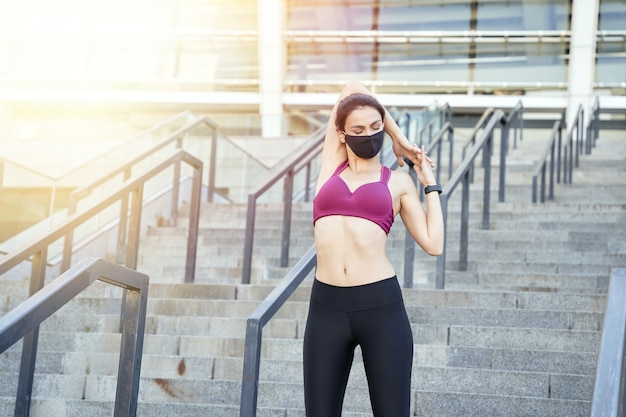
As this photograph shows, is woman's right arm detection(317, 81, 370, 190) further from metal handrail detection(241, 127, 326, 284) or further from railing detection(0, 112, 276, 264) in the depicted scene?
railing detection(0, 112, 276, 264)

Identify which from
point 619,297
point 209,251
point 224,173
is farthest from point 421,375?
point 224,173

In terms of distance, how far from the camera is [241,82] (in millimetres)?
23984

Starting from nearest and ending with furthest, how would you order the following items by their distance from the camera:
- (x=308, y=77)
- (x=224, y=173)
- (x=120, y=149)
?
(x=120, y=149)
(x=224, y=173)
(x=308, y=77)

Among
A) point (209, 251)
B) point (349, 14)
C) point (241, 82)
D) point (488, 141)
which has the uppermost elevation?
point (349, 14)

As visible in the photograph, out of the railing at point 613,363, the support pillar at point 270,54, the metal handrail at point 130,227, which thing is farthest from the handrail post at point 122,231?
the support pillar at point 270,54

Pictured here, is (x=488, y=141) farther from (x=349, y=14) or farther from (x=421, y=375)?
(x=349, y=14)

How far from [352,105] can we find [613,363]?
4.00ft

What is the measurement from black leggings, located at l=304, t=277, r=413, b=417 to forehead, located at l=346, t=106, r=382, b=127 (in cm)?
54

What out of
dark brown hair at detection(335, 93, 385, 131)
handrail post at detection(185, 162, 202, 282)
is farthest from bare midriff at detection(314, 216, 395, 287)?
handrail post at detection(185, 162, 202, 282)

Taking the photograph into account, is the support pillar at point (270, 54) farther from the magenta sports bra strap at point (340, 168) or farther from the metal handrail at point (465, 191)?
the magenta sports bra strap at point (340, 168)

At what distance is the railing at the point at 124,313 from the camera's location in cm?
275

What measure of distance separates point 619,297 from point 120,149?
7720 millimetres

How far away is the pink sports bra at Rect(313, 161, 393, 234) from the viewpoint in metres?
2.98

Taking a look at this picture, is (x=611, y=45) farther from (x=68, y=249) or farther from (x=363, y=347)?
(x=363, y=347)
